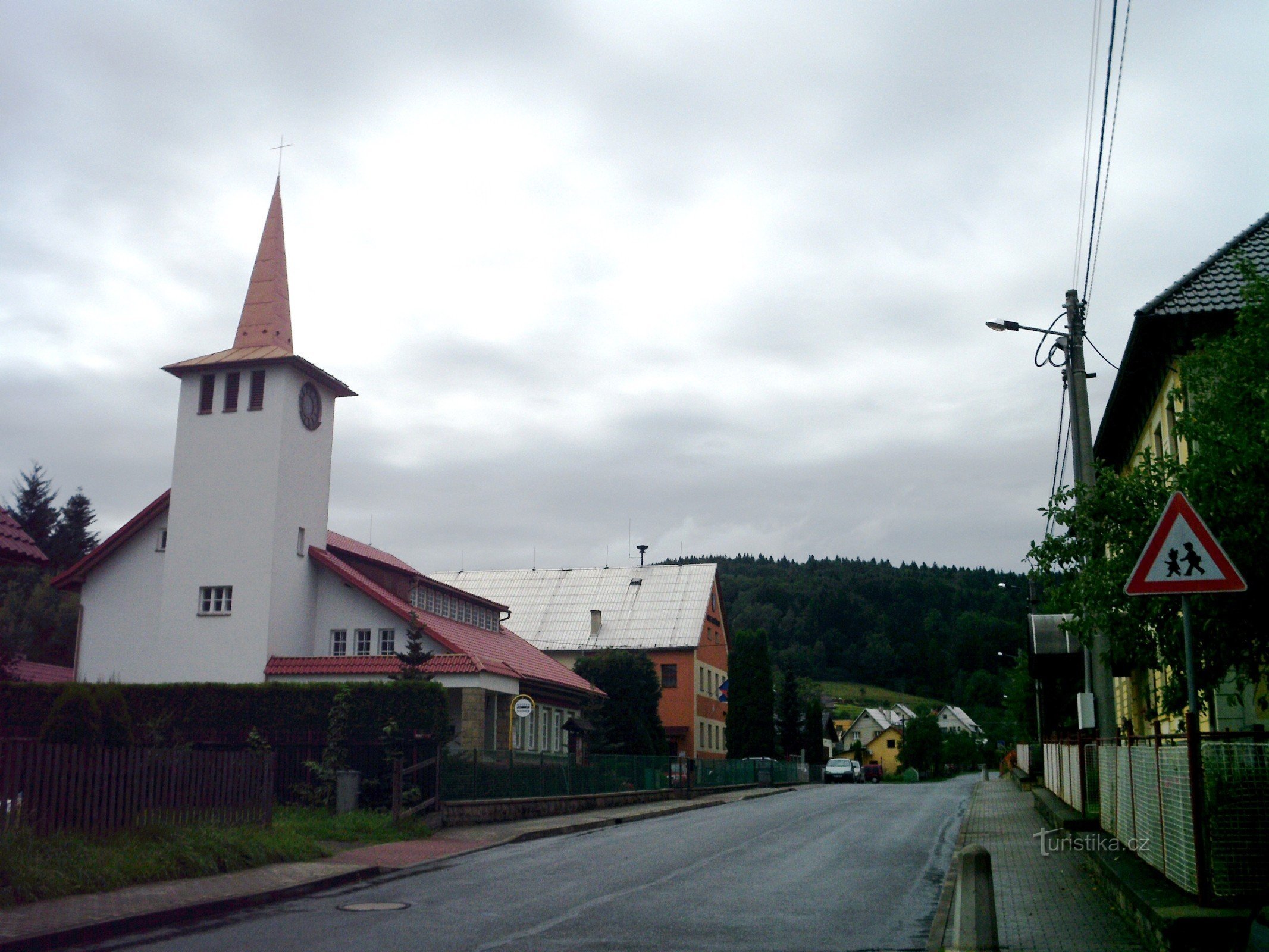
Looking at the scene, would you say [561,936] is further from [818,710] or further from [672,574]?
[818,710]

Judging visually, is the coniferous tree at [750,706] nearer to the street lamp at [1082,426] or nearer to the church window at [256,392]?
the church window at [256,392]

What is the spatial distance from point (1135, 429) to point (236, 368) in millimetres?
24270

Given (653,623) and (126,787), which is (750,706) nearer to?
(653,623)

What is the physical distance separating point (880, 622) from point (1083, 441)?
5983 inches

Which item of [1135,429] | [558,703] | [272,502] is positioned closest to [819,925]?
[1135,429]

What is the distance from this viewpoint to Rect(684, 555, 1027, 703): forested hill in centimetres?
15738

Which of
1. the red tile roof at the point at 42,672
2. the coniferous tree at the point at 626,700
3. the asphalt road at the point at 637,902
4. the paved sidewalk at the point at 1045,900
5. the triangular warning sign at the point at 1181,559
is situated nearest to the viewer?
the triangular warning sign at the point at 1181,559

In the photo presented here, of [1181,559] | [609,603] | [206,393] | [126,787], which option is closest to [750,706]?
[609,603]

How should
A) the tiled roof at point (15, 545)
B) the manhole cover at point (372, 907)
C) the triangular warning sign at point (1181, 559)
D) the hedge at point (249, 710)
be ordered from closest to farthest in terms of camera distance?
the triangular warning sign at point (1181, 559) < the manhole cover at point (372, 907) < the tiled roof at point (15, 545) < the hedge at point (249, 710)

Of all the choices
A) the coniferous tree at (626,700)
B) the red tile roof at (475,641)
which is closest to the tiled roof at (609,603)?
the coniferous tree at (626,700)

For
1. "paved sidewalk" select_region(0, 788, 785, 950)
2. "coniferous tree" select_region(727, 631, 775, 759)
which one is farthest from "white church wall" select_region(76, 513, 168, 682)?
"coniferous tree" select_region(727, 631, 775, 759)

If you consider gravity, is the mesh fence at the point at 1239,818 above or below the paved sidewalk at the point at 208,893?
above

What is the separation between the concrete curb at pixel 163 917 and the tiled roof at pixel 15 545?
16.6 feet

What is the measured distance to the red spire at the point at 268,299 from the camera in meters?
34.9
